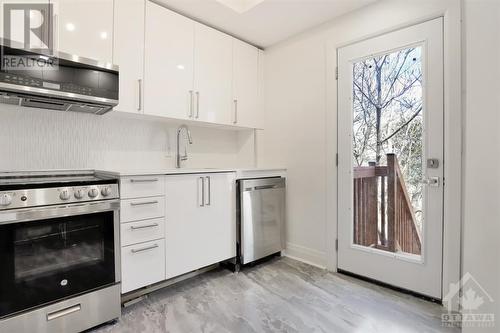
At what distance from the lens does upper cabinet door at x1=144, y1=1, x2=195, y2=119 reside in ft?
7.04

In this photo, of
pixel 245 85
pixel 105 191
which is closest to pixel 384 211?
pixel 245 85

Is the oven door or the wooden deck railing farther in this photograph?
the wooden deck railing

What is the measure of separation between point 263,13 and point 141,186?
1.84 m

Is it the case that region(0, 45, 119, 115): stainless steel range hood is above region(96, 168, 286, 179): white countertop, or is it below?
above

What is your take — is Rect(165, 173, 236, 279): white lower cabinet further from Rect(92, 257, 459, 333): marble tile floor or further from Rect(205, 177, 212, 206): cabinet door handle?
Rect(92, 257, 459, 333): marble tile floor

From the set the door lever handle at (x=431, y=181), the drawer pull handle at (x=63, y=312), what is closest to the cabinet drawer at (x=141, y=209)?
the drawer pull handle at (x=63, y=312)

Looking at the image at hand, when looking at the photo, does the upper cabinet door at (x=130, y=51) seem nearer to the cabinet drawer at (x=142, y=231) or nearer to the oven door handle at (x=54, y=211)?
the oven door handle at (x=54, y=211)

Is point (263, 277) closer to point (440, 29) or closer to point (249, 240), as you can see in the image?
Answer: point (249, 240)

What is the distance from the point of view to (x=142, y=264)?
1.84m

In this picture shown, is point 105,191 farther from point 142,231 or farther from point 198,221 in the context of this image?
point 198,221

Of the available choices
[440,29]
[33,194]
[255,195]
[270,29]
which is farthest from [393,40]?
[33,194]

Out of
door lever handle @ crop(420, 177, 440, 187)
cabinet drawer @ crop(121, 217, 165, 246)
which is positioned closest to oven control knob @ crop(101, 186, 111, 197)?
cabinet drawer @ crop(121, 217, 165, 246)

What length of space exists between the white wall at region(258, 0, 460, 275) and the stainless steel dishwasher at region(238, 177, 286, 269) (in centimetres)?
18

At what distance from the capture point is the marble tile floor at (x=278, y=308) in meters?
1.63
